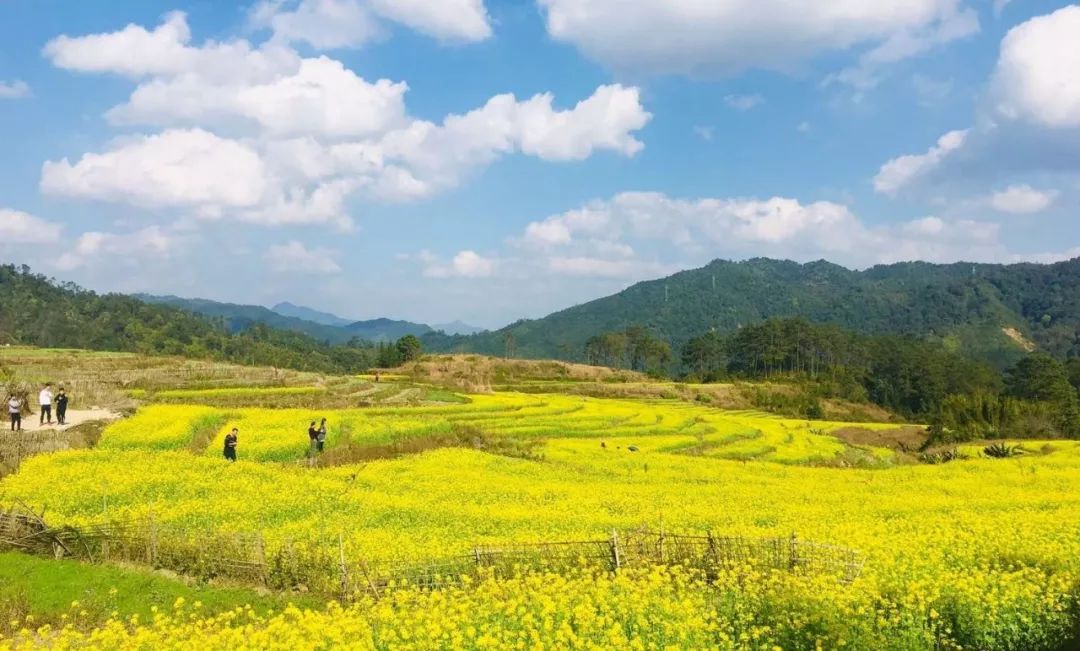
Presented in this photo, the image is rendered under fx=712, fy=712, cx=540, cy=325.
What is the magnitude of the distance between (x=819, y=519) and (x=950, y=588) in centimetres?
974

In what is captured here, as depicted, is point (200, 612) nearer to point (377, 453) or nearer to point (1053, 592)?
point (1053, 592)

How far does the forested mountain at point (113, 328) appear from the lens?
445 ft

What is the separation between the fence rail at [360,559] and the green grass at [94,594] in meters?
0.47

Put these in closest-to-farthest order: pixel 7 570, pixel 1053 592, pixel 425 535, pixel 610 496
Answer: pixel 1053 592 → pixel 7 570 → pixel 425 535 → pixel 610 496

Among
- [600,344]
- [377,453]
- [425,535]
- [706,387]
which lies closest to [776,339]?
[600,344]

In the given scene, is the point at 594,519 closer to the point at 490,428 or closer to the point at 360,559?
the point at 360,559

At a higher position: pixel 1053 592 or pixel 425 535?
pixel 1053 592

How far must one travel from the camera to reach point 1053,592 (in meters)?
11.0

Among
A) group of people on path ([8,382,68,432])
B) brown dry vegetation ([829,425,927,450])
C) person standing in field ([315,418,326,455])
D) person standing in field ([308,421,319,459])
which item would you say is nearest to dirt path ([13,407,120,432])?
group of people on path ([8,382,68,432])

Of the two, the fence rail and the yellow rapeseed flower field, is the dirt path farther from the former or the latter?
the fence rail

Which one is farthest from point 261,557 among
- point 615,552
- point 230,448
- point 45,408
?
point 45,408

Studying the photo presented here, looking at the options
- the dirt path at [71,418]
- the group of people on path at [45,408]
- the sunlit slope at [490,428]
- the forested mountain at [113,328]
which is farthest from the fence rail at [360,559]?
the forested mountain at [113,328]

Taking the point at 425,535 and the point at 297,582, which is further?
the point at 425,535

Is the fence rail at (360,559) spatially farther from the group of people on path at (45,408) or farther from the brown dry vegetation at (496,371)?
the brown dry vegetation at (496,371)
